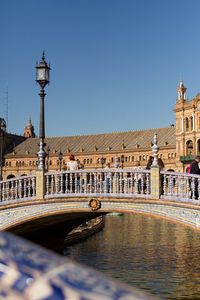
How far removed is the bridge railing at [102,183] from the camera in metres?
12.7

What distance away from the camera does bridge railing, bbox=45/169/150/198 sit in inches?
501

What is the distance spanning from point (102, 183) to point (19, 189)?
9.05ft

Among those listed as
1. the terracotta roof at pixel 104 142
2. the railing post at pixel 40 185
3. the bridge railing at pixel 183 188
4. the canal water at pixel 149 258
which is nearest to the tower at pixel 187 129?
the terracotta roof at pixel 104 142

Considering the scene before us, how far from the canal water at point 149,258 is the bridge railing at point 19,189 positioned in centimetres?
485

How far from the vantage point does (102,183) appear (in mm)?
14086

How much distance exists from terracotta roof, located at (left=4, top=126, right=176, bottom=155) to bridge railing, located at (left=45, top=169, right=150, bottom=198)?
71581 mm

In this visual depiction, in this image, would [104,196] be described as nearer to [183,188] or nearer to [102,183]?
[102,183]

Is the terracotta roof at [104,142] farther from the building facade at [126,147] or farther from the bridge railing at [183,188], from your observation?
the bridge railing at [183,188]

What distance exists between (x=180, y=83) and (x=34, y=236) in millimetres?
65200

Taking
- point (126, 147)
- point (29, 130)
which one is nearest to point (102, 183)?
point (126, 147)

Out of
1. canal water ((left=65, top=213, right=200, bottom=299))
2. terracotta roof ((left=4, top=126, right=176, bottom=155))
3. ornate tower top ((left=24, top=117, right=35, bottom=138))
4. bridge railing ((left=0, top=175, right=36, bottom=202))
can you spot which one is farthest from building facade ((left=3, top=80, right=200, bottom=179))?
bridge railing ((left=0, top=175, right=36, bottom=202))

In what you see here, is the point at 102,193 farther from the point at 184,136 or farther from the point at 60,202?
the point at 184,136

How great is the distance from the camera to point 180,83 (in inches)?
3105

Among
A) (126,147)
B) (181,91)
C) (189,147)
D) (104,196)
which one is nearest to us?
(104,196)
